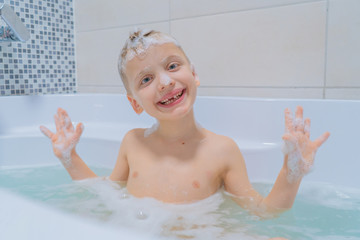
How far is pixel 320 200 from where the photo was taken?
1105 mm

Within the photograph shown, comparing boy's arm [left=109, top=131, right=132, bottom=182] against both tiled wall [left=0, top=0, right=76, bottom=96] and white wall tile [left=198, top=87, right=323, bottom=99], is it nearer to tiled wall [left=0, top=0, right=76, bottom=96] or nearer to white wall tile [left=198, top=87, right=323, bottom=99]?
white wall tile [left=198, top=87, right=323, bottom=99]

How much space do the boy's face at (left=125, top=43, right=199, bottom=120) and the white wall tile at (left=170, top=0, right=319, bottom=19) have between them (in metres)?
0.75

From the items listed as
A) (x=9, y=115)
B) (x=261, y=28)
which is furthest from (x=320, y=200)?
(x=9, y=115)

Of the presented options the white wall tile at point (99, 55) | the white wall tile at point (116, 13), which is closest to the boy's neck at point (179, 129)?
the white wall tile at point (116, 13)

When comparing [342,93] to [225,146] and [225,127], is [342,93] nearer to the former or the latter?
[225,127]

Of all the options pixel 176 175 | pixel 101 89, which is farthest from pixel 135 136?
pixel 101 89

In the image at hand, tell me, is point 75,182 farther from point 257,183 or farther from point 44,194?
point 257,183

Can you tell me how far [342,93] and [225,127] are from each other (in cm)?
52

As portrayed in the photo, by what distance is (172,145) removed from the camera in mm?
1039

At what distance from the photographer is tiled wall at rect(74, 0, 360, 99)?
1.38 meters

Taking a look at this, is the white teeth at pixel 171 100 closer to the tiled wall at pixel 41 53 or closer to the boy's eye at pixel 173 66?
the boy's eye at pixel 173 66

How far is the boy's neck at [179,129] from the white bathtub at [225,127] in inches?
15.3

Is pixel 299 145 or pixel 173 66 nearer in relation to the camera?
pixel 299 145

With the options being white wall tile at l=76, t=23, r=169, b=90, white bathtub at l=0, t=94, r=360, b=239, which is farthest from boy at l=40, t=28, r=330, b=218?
white wall tile at l=76, t=23, r=169, b=90
